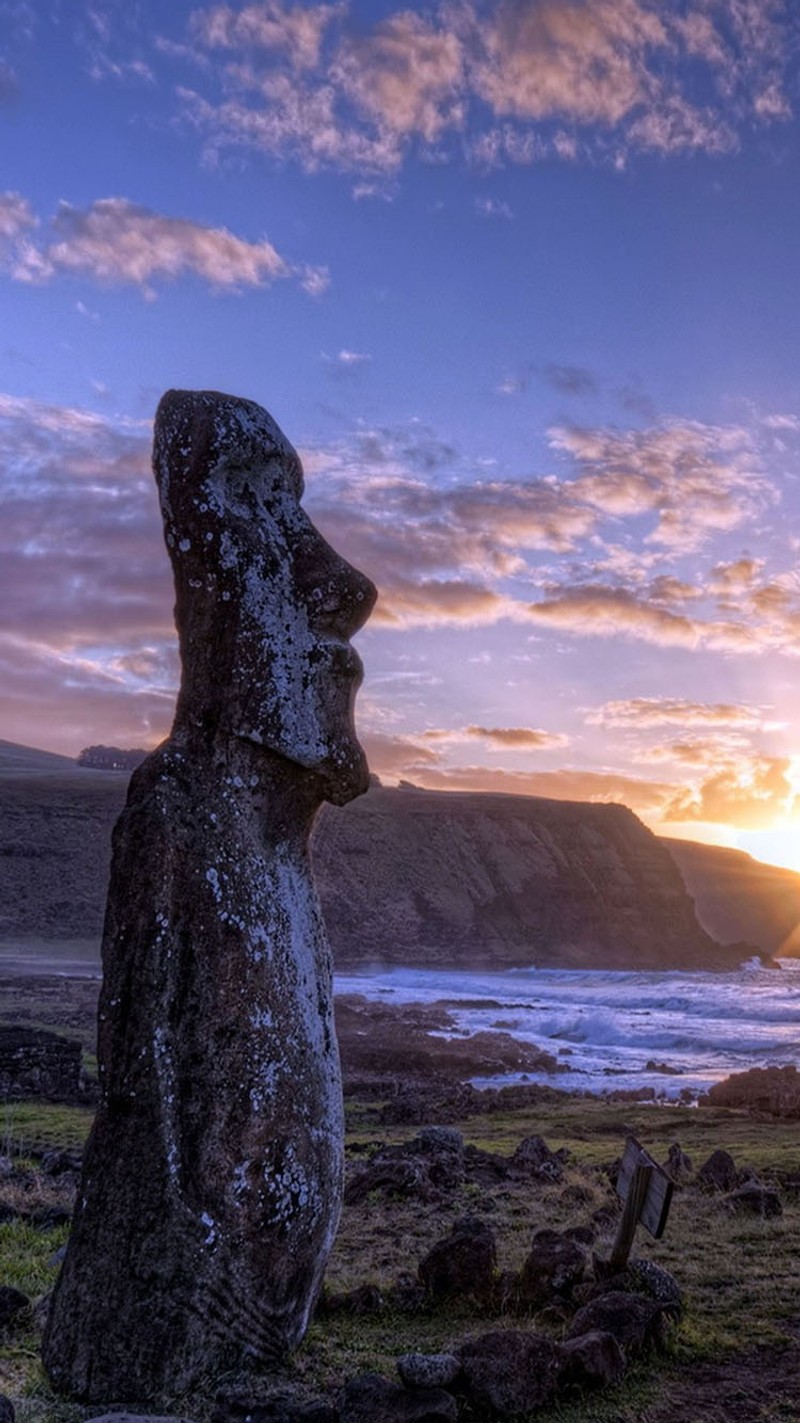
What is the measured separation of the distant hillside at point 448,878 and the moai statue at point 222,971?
64340mm

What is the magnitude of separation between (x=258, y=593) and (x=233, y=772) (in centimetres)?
97

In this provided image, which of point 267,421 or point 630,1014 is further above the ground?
point 267,421

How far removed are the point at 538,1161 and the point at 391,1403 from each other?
8.38 m

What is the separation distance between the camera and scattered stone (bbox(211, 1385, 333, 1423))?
467 centimetres

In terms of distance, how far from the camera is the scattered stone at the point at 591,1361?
217 inches

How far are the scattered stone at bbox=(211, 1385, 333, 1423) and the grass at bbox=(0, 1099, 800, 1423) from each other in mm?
410

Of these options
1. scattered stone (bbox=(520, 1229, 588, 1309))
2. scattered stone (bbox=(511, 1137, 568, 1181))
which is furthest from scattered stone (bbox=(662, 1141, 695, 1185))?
scattered stone (bbox=(520, 1229, 588, 1309))

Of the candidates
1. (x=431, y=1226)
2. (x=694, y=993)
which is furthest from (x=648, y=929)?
(x=431, y=1226)

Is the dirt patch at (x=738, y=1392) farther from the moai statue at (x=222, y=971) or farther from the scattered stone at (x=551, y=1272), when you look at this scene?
the moai statue at (x=222, y=971)

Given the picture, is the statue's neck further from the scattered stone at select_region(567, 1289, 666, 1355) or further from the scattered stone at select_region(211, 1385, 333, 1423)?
the scattered stone at select_region(567, 1289, 666, 1355)

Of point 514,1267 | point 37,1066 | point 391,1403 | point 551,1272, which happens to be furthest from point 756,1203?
point 37,1066

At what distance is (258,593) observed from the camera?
6.17 metres

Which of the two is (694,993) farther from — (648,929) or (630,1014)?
(648,929)

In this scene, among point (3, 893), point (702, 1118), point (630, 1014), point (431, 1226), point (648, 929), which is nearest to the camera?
point (431, 1226)
